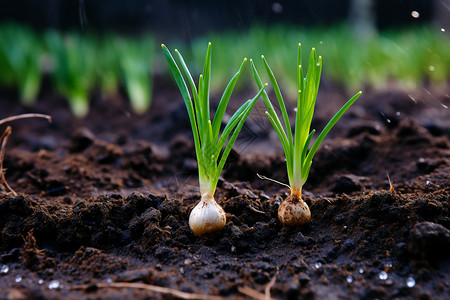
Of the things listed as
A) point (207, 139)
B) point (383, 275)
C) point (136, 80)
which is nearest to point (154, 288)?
point (207, 139)

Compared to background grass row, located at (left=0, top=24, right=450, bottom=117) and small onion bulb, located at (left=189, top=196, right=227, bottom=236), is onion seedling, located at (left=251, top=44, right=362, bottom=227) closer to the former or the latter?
small onion bulb, located at (left=189, top=196, right=227, bottom=236)

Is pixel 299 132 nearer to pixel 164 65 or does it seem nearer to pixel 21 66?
pixel 21 66

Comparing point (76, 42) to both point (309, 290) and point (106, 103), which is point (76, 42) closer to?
point (106, 103)

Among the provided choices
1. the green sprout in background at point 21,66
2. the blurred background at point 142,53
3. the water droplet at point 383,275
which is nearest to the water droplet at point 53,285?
the water droplet at point 383,275

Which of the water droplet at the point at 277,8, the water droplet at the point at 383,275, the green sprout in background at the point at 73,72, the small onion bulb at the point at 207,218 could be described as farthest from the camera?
the water droplet at the point at 277,8

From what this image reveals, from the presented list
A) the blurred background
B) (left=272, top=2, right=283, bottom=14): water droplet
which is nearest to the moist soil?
the blurred background

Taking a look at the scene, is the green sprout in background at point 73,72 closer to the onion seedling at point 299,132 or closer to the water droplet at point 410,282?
the onion seedling at point 299,132
